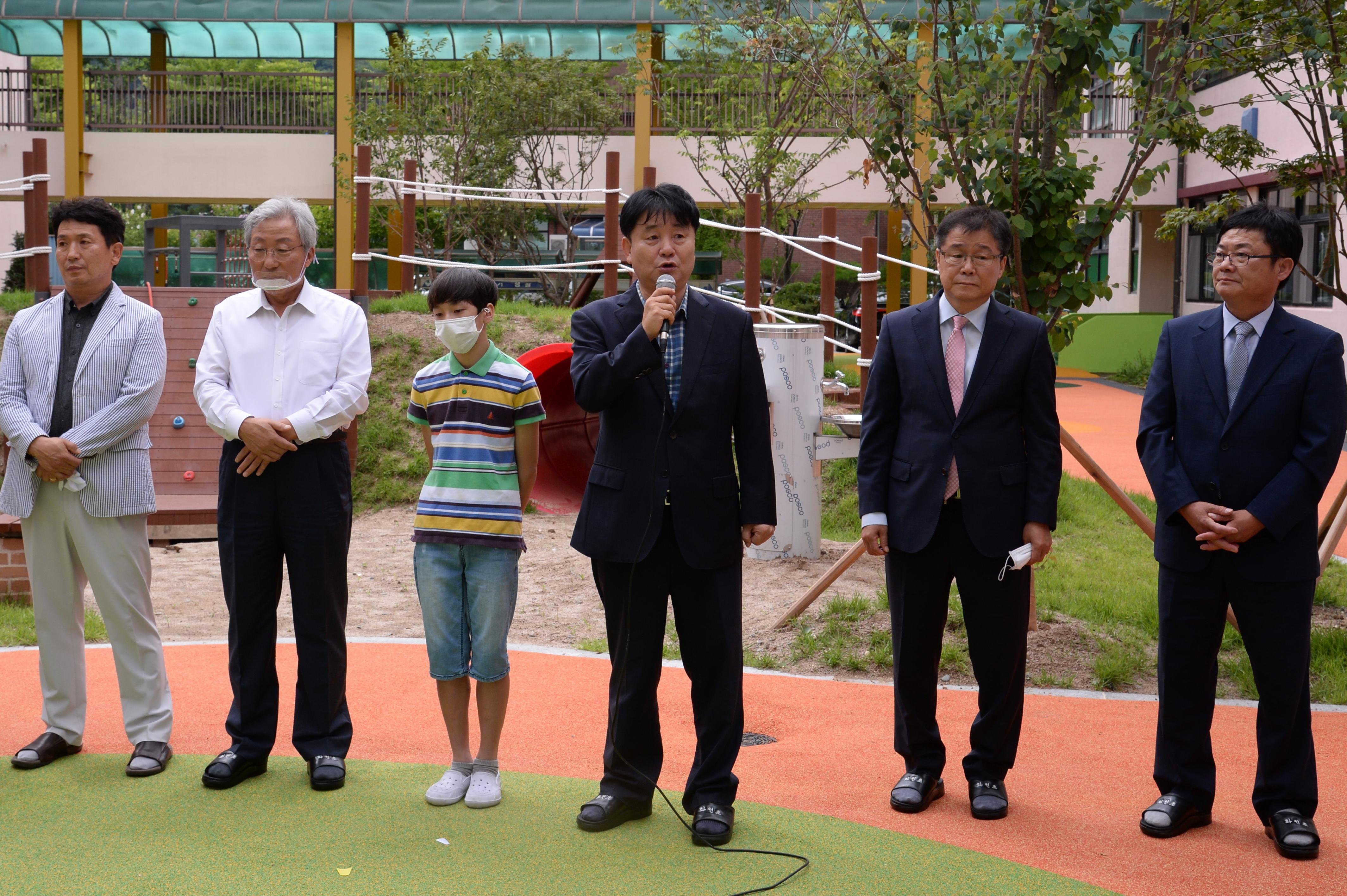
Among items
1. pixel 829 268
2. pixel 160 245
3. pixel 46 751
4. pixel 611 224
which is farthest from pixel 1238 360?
pixel 160 245

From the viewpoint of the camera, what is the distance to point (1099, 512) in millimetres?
9977

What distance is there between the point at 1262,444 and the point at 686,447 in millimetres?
1769

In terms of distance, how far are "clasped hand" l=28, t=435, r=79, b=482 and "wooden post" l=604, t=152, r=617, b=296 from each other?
690 centimetres

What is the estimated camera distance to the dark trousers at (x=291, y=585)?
4.08 meters

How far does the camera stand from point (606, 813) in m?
3.75

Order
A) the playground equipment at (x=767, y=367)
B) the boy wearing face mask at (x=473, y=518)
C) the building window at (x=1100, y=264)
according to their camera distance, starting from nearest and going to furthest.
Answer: the boy wearing face mask at (x=473, y=518), the playground equipment at (x=767, y=367), the building window at (x=1100, y=264)

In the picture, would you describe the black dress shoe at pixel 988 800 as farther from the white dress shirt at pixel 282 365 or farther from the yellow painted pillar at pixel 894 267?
the yellow painted pillar at pixel 894 267

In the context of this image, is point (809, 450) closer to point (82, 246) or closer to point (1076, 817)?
point (1076, 817)

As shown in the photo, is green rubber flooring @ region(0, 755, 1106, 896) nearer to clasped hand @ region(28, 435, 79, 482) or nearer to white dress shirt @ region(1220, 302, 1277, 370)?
clasped hand @ region(28, 435, 79, 482)

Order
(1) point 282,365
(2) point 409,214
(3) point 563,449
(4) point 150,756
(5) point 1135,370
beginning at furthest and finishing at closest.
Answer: (5) point 1135,370
(2) point 409,214
(3) point 563,449
(4) point 150,756
(1) point 282,365

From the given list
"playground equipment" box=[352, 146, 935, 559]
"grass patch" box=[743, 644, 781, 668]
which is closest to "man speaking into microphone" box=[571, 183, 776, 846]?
"grass patch" box=[743, 644, 781, 668]

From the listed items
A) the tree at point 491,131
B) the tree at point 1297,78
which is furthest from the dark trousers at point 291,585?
the tree at point 491,131

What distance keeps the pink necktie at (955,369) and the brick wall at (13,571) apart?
18.5 ft

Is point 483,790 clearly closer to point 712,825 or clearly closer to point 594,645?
point 712,825
